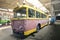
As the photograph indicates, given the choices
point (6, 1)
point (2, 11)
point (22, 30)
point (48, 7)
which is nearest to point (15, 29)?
point (22, 30)

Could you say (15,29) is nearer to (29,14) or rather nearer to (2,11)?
(29,14)

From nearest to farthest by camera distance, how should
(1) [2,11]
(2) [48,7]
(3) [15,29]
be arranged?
(3) [15,29] < (1) [2,11] < (2) [48,7]

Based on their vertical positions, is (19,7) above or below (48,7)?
below

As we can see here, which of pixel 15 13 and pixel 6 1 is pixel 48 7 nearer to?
pixel 6 1

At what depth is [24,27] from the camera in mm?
7094

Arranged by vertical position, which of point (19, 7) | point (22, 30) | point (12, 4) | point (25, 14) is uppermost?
point (12, 4)

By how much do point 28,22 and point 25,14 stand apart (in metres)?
0.57


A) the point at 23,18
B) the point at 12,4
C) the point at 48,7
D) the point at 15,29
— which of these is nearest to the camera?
the point at 23,18

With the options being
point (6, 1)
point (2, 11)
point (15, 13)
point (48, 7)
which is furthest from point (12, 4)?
point (15, 13)

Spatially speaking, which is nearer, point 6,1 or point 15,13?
point 15,13

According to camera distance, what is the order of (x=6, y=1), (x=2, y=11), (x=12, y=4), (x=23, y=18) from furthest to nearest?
(x=12, y=4) < (x=6, y=1) < (x=2, y=11) < (x=23, y=18)

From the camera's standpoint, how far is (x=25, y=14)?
7242 millimetres

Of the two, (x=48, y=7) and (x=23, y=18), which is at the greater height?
(x=48, y=7)

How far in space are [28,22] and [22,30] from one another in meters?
0.68
